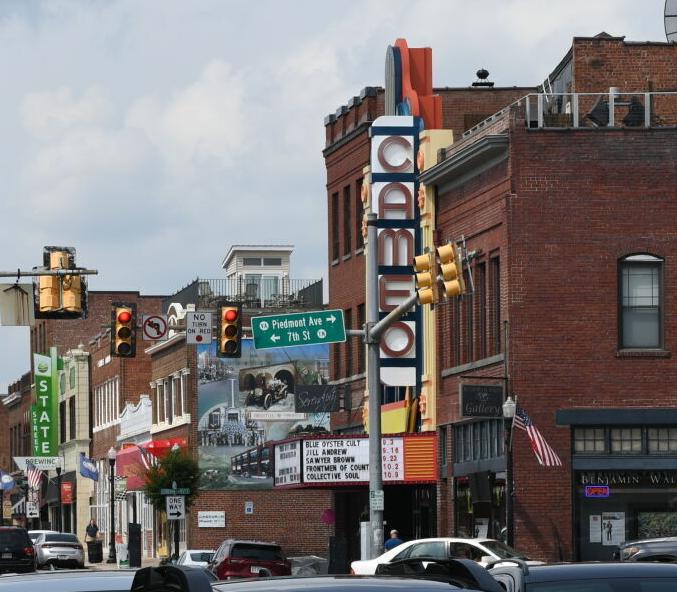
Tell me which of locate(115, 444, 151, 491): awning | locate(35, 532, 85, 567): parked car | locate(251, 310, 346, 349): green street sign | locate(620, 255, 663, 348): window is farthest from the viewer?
locate(115, 444, 151, 491): awning

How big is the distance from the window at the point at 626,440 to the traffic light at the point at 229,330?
10383 millimetres

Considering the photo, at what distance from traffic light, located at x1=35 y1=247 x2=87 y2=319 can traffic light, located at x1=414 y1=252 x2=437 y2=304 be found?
17.5 ft

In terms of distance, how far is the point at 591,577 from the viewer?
8.25 meters

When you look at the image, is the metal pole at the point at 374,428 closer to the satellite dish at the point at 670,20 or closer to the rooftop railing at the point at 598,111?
the rooftop railing at the point at 598,111

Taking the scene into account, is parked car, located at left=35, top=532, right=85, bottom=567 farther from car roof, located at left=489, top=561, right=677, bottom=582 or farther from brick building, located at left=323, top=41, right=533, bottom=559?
car roof, located at left=489, top=561, right=677, bottom=582

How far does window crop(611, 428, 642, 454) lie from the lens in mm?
38375

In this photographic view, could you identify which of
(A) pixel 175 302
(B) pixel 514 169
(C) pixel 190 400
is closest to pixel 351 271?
(B) pixel 514 169

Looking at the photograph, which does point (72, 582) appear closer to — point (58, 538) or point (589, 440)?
point (589, 440)

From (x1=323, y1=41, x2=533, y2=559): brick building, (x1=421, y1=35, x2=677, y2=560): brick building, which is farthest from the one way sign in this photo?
(x1=421, y1=35, x2=677, y2=560): brick building

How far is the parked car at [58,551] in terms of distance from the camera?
59562 millimetres

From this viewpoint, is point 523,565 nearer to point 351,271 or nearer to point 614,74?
point 614,74

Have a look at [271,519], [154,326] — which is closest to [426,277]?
[154,326]

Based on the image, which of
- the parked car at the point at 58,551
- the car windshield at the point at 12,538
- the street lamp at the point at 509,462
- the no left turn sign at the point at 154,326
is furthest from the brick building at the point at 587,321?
the parked car at the point at 58,551

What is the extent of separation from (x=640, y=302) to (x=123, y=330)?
1268 centimetres
